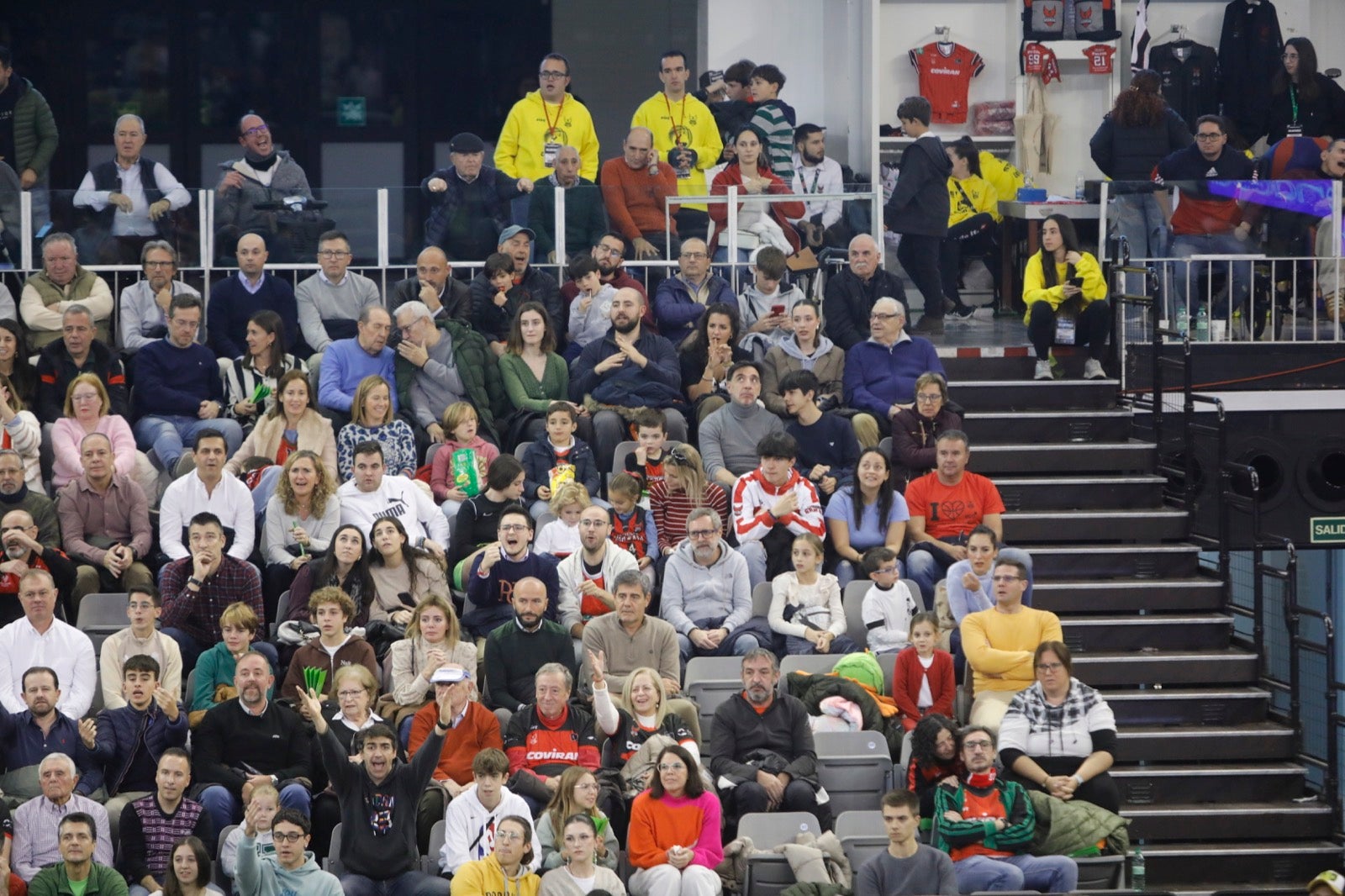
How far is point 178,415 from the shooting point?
452 inches

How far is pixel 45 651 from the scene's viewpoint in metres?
9.44

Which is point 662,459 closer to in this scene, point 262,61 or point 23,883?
point 23,883

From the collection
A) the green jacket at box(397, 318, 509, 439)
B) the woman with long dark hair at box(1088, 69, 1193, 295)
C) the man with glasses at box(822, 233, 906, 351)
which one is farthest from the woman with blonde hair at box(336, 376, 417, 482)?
the woman with long dark hair at box(1088, 69, 1193, 295)

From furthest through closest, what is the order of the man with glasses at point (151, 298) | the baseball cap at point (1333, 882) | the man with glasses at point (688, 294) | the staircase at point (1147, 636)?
the man with glasses at point (688, 294) → the man with glasses at point (151, 298) → the staircase at point (1147, 636) → the baseball cap at point (1333, 882)

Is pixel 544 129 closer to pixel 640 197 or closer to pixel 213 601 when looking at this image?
pixel 640 197

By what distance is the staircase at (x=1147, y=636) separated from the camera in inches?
399

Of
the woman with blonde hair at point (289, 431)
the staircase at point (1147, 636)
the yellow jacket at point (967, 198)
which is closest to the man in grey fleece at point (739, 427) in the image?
the staircase at point (1147, 636)

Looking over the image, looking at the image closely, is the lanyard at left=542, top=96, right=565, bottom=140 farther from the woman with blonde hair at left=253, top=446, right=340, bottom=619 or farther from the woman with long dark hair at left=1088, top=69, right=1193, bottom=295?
the woman with blonde hair at left=253, top=446, right=340, bottom=619

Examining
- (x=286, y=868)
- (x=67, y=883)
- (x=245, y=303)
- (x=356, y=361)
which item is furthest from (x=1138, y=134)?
(x=67, y=883)

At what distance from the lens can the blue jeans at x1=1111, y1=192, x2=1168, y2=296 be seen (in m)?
13.2

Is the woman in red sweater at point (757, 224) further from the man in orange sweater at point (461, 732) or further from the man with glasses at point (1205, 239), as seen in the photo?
the man in orange sweater at point (461, 732)

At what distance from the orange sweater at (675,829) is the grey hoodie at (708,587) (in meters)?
1.67

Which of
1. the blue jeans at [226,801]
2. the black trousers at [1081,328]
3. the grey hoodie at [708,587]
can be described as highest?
the black trousers at [1081,328]

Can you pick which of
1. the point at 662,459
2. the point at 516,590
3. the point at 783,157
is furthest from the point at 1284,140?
the point at 516,590
